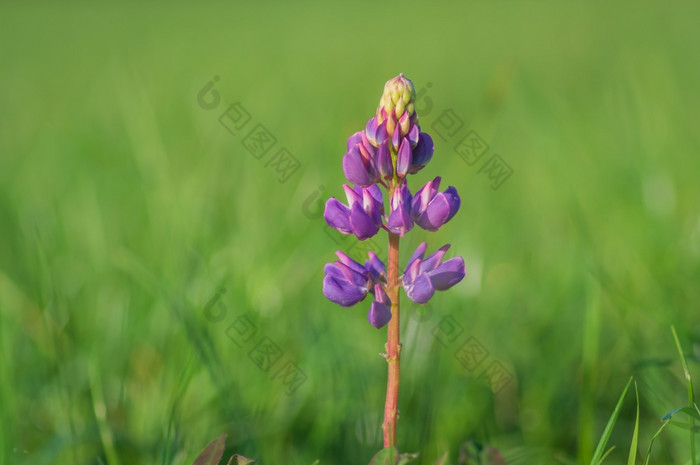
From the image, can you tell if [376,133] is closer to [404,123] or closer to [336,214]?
[404,123]

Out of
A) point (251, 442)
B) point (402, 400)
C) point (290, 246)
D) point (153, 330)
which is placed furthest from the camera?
point (290, 246)

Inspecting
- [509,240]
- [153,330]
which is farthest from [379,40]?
[153,330]

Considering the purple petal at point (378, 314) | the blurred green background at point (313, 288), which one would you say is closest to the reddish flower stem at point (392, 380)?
the purple petal at point (378, 314)

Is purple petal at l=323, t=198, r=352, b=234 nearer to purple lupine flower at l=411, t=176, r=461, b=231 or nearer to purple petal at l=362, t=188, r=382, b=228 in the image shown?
purple petal at l=362, t=188, r=382, b=228

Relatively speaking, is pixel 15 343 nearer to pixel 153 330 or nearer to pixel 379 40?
pixel 153 330

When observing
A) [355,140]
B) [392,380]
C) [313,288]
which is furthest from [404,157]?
[313,288]

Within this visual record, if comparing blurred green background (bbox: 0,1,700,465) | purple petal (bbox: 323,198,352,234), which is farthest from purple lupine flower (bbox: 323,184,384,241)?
blurred green background (bbox: 0,1,700,465)

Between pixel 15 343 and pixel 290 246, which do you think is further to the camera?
pixel 290 246
